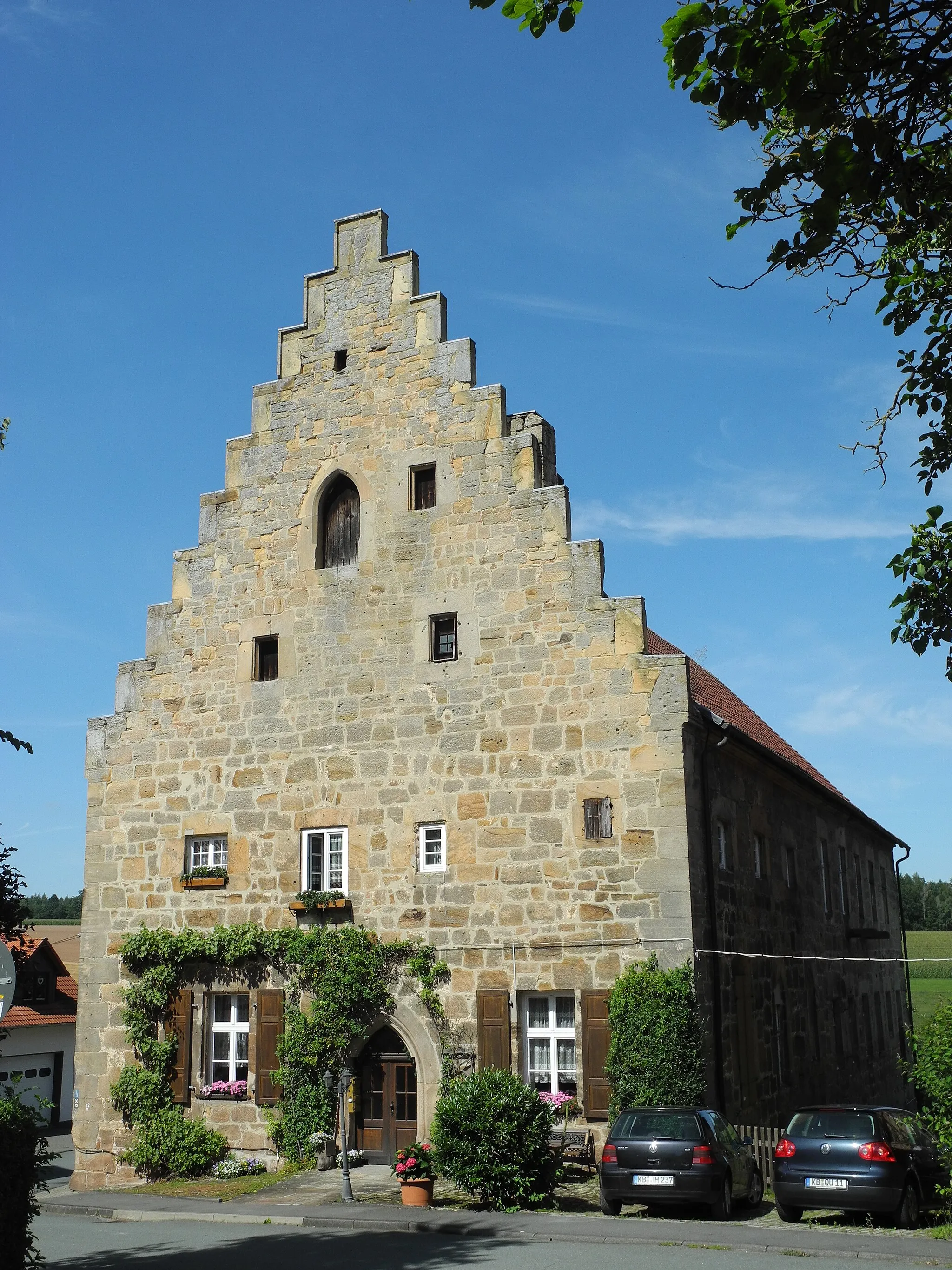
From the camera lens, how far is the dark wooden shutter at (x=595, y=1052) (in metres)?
16.9

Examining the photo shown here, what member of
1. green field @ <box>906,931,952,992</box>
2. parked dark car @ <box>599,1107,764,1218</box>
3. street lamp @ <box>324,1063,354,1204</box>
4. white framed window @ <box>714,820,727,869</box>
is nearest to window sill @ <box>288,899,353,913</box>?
street lamp @ <box>324,1063,354,1204</box>

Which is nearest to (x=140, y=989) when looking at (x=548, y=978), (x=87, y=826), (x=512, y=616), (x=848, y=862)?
(x=87, y=826)

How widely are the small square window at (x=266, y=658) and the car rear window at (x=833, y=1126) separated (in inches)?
428

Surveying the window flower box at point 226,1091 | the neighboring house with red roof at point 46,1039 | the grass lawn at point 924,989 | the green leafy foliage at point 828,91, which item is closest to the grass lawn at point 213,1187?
the window flower box at point 226,1091

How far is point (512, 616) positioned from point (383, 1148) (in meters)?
8.18

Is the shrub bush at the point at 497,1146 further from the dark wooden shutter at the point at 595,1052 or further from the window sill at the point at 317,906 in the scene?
the window sill at the point at 317,906

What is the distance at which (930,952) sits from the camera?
222 ft

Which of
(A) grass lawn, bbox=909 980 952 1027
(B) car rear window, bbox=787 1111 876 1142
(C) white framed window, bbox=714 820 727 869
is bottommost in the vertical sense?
(A) grass lawn, bbox=909 980 952 1027

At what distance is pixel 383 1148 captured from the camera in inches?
735

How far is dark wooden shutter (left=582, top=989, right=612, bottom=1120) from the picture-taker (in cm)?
1689

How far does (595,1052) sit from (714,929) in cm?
252

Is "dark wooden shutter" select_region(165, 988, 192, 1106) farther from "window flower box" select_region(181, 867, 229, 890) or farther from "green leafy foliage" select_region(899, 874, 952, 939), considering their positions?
"green leafy foliage" select_region(899, 874, 952, 939)

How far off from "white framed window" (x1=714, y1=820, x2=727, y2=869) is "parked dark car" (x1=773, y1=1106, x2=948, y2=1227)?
4934mm

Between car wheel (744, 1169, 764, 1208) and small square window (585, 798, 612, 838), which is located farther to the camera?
small square window (585, 798, 612, 838)
